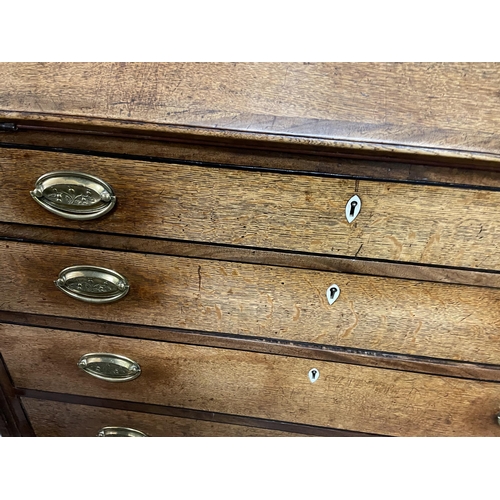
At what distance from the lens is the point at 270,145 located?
23.9 inches

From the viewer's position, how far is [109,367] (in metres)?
0.86

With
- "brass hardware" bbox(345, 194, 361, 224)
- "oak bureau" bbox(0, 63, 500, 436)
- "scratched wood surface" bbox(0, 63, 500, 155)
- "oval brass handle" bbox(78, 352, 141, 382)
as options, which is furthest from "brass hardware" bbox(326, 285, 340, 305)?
"oval brass handle" bbox(78, 352, 141, 382)

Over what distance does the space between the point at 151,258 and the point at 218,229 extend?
0.39 feet

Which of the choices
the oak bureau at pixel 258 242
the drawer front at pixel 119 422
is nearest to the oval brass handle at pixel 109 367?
the oak bureau at pixel 258 242

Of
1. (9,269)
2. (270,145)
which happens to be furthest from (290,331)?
(9,269)

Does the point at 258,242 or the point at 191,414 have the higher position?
the point at 258,242

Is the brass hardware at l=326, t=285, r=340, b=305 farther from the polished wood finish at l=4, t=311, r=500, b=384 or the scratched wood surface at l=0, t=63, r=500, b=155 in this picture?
the scratched wood surface at l=0, t=63, r=500, b=155

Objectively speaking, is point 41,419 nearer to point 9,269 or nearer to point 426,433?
point 9,269

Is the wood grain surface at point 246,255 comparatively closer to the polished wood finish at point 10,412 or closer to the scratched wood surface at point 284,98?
the scratched wood surface at point 284,98

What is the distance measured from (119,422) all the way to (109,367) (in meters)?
0.18

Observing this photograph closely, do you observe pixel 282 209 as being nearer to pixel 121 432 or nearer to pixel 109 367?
pixel 109 367

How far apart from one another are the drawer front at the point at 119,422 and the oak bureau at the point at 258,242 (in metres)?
0.03

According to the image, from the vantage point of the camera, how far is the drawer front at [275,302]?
2.38 ft

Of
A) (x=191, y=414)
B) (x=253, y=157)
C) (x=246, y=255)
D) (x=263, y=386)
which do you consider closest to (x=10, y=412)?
(x=191, y=414)
